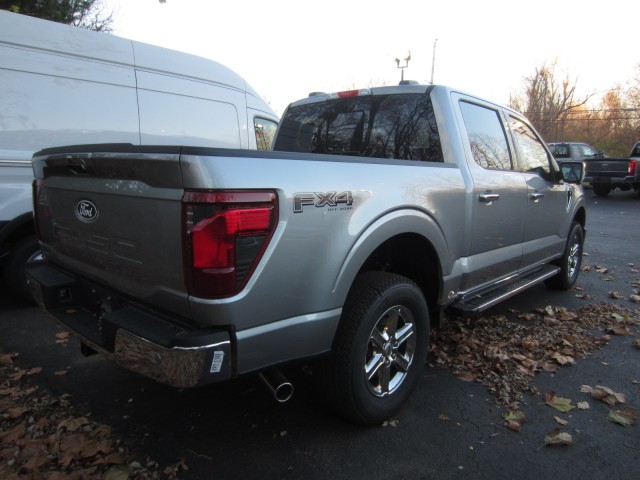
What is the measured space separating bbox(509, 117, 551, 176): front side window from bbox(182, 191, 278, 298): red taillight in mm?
3110

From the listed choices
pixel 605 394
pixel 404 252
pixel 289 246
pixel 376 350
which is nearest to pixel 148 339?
pixel 289 246

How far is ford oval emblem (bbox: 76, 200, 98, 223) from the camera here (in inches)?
91.1

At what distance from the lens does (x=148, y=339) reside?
1.95 metres

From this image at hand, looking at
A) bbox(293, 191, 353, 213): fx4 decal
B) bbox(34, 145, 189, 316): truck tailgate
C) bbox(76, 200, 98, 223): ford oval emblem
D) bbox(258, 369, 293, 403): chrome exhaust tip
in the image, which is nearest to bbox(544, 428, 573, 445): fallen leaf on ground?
bbox(258, 369, 293, 403): chrome exhaust tip

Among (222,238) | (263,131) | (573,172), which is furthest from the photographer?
(263,131)

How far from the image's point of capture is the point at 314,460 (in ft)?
7.98

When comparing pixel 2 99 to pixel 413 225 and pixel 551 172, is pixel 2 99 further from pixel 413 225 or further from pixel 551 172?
pixel 551 172

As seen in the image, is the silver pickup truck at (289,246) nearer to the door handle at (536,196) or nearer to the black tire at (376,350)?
the black tire at (376,350)

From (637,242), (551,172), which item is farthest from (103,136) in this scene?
(637,242)

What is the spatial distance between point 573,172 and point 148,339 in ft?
15.5

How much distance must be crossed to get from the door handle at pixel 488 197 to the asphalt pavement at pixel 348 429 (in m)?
1.30

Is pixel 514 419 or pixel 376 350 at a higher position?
pixel 376 350

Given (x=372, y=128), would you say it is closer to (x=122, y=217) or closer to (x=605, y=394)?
(x=122, y=217)

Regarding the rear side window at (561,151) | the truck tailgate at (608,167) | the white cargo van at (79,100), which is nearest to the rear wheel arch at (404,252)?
the white cargo van at (79,100)
